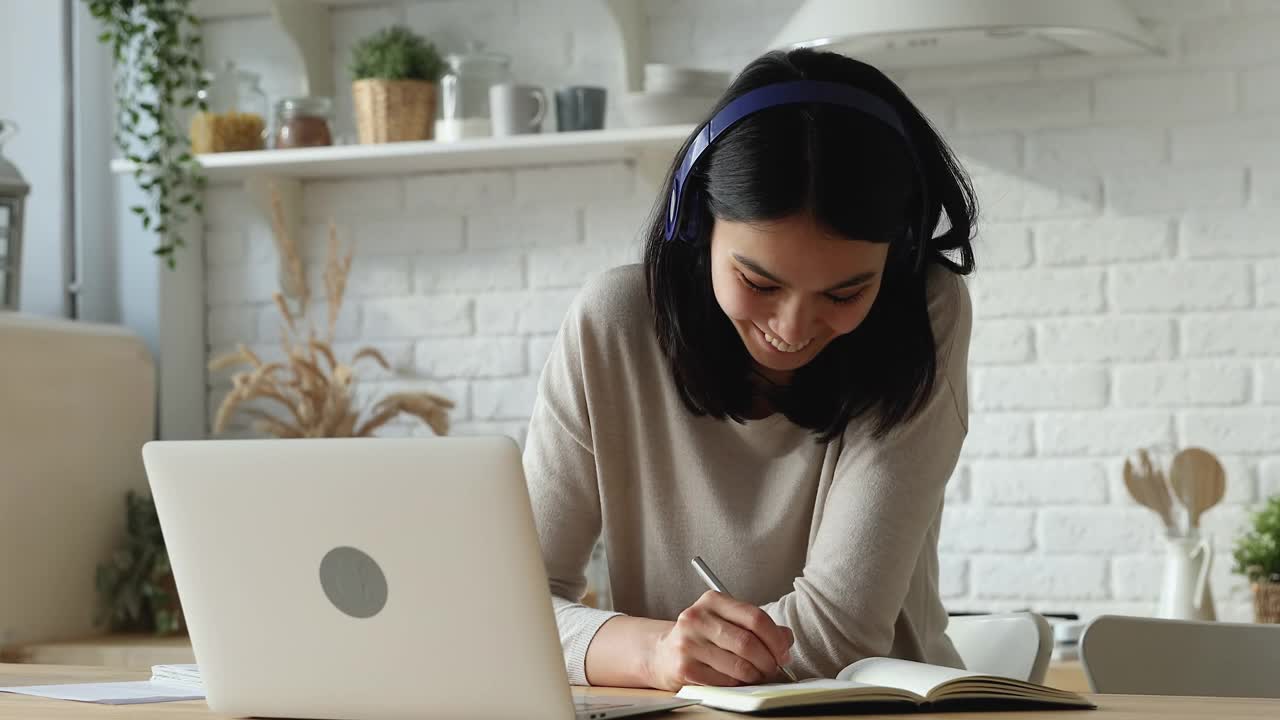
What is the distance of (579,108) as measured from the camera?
2625 mm

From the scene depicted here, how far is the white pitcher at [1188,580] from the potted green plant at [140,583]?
1639 mm

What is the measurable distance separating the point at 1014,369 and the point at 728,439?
4.02ft

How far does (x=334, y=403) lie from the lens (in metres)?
2.70

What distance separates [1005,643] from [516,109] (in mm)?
1401

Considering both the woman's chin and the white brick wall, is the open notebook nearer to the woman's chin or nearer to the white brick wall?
the woman's chin

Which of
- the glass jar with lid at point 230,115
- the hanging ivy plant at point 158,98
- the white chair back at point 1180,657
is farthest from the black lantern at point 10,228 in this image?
the white chair back at point 1180,657

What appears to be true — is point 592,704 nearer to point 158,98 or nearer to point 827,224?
point 827,224

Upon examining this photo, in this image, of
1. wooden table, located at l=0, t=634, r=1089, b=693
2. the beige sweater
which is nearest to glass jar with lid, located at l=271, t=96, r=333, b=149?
wooden table, located at l=0, t=634, r=1089, b=693

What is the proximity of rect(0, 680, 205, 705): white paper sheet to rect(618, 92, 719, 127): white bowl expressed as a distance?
1479 mm

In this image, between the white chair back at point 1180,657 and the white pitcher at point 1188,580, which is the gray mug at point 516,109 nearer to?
the white pitcher at point 1188,580

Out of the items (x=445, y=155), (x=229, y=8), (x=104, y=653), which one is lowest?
(x=104, y=653)

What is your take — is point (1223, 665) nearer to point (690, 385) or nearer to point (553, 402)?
point (690, 385)

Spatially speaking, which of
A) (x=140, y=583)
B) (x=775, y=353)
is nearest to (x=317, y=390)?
(x=140, y=583)

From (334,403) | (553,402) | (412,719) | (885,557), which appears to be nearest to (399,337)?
(334,403)
